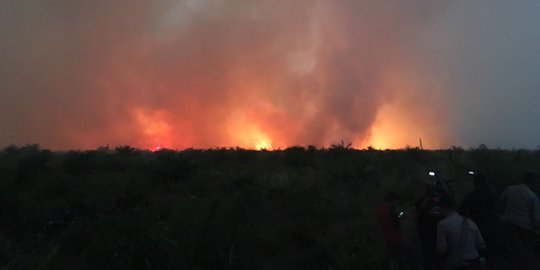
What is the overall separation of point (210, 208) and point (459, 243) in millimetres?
4071

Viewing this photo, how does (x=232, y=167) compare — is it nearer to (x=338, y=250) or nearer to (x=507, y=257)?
(x=338, y=250)

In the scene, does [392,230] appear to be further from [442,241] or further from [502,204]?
[442,241]

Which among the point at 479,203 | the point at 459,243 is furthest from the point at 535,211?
the point at 459,243

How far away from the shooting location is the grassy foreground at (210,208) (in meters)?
9.13

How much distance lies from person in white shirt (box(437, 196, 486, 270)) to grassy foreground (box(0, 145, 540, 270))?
9.80ft

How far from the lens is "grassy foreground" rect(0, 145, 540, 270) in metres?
9.13

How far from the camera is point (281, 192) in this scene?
17.8m

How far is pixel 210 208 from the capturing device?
31.8ft

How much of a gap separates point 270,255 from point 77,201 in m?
6.17

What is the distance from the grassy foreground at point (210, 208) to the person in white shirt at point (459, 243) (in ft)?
9.80

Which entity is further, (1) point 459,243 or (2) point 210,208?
(2) point 210,208

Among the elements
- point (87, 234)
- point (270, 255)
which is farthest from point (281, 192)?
point (87, 234)

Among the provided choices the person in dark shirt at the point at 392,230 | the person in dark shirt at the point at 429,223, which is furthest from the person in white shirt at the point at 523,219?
the person in dark shirt at the point at 392,230

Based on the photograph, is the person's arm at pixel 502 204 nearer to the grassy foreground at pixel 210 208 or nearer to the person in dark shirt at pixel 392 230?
the person in dark shirt at pixel 392 230
